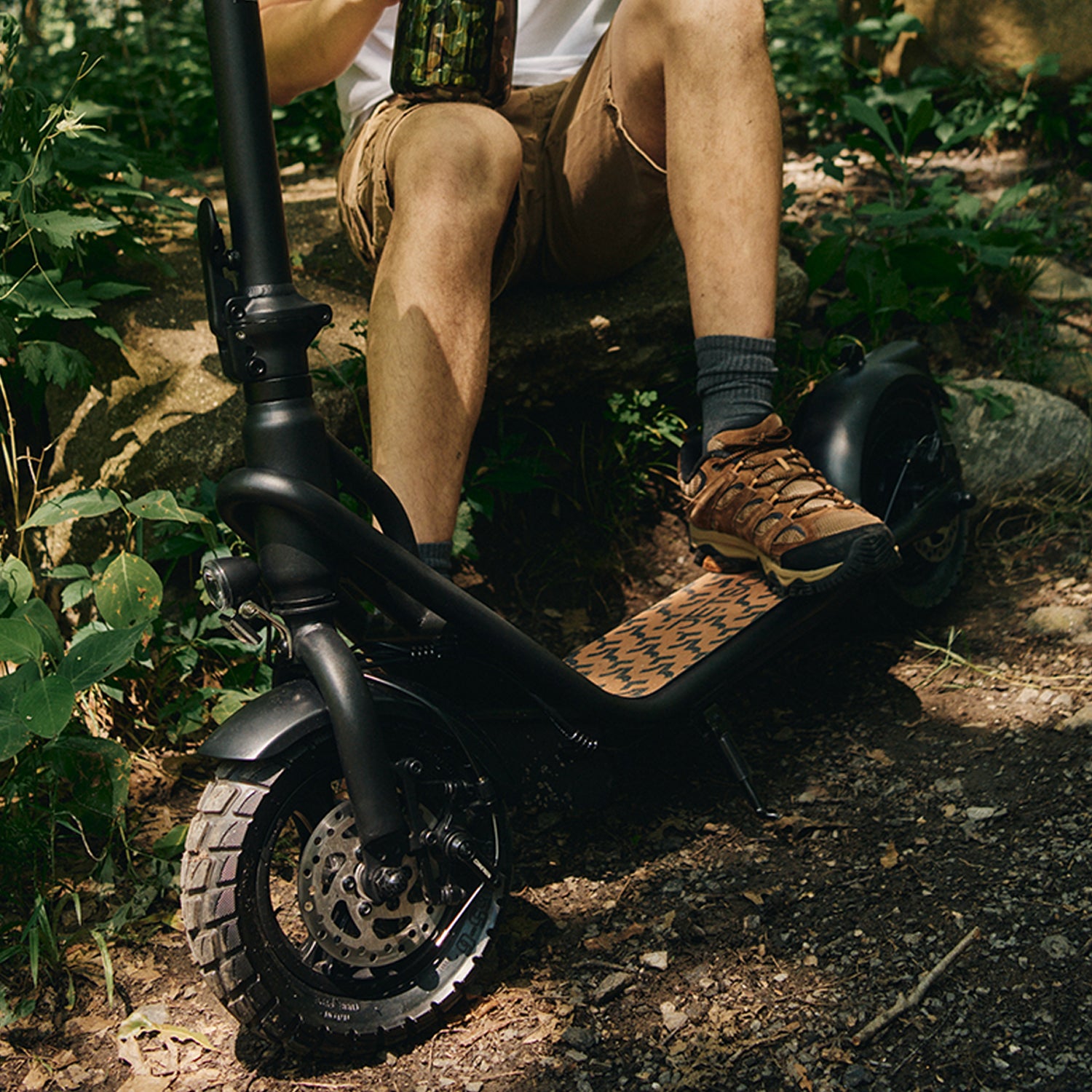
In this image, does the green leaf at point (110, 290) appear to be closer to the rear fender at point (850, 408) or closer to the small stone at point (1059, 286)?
the rear fender at point (850, 408)

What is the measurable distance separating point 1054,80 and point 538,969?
3423 mm

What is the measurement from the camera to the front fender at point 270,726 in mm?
1222

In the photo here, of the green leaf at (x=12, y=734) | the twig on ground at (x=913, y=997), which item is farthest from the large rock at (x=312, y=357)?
the twig on ground at (x=913, y=997)

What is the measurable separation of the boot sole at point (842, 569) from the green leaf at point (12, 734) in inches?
42.8

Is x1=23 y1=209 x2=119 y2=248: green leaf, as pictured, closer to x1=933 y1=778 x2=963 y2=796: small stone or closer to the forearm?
the forearm

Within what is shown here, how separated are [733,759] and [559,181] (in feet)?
3.49

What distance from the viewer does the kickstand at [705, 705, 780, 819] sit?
1702mm

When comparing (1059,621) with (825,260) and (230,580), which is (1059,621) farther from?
(230,580)

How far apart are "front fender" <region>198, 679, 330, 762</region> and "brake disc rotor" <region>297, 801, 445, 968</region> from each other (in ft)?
0.36

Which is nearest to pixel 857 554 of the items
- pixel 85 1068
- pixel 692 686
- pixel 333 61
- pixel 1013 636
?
pixel 692 686

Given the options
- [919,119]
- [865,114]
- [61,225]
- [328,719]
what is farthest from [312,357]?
[919,119]

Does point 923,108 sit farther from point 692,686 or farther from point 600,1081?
point 600,1081

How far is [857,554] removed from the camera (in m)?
1.63

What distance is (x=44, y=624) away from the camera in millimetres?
1648
